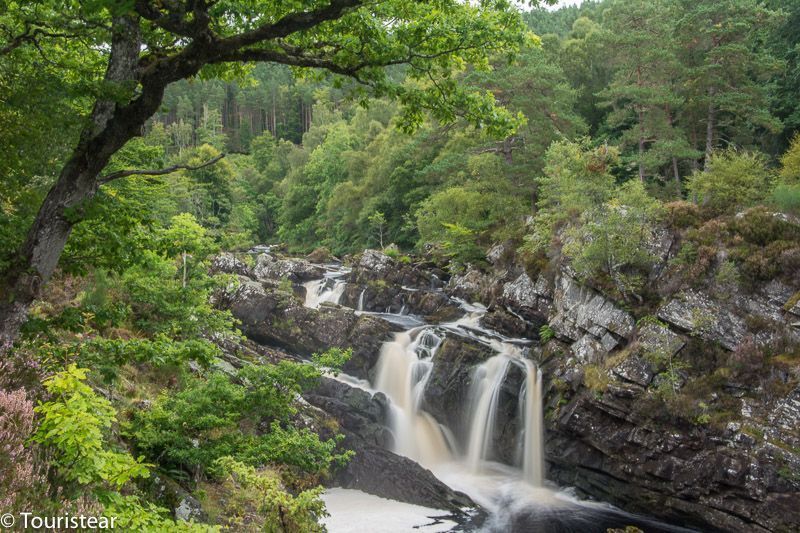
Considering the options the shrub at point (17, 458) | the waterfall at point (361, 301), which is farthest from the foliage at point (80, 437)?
the waterfall at point (361, 301)

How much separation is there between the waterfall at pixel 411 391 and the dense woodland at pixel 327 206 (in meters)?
3.40

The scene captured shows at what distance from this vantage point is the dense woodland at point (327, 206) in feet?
16.2

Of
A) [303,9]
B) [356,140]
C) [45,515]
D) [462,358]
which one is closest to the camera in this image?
[45,515]

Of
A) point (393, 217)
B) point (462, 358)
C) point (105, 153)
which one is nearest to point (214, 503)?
point (105, 153)

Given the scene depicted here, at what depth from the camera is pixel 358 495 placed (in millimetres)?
14375

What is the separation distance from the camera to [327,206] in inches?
1938

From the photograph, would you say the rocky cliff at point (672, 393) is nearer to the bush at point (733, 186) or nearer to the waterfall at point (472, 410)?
the waterfall at point (472, 410)

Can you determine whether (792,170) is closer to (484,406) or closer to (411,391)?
(484,406)

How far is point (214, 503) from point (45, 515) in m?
5.55

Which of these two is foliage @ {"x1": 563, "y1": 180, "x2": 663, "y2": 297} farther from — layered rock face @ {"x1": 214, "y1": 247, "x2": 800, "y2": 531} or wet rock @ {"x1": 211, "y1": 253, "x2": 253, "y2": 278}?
wet rock @ {"x1": 211, "y1": 253, "x2": 253, "y2": 278}

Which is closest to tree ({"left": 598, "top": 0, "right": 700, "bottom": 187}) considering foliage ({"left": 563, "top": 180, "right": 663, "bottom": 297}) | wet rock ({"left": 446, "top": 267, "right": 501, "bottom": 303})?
foliage ({"left": 563, "top": 180, "right": 663, "bottom": 297})

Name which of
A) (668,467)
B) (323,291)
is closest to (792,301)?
(668,467)

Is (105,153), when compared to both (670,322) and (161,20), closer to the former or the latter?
(161,20)

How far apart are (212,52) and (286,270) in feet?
91.1
